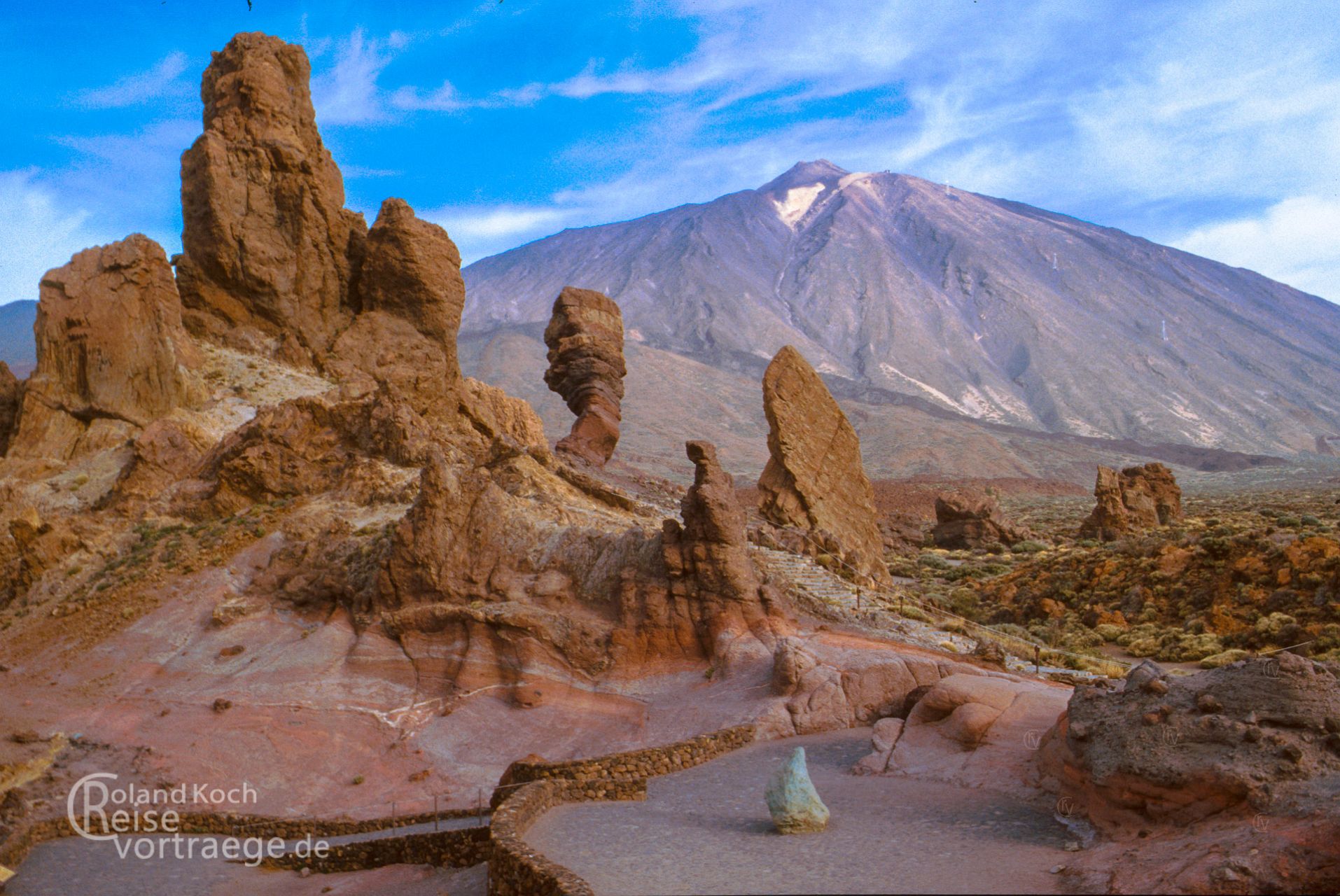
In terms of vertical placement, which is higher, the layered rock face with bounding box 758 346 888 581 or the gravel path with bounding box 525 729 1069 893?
the layered rock face with bounding box 758 346 888 581

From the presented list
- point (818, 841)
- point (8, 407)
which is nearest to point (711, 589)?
point (818, 841)

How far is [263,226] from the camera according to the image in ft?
93.4

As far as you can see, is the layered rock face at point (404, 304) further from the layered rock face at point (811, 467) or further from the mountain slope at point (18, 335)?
the mountain slope at point (18, 335)

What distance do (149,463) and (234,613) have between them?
634 centimetres

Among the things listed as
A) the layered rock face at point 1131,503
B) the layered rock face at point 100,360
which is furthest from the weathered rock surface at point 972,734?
the layered rock face at point 1131,503

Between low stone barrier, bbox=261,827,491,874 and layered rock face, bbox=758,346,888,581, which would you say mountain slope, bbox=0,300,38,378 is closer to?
layered rock face, bbox=758,346,888,581

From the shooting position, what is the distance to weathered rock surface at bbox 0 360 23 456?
25156 mm

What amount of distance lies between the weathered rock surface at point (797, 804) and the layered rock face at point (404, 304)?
20.3 m

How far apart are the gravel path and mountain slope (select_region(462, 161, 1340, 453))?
11565 cm

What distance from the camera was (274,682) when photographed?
1507cm

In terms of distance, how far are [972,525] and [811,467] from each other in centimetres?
1624

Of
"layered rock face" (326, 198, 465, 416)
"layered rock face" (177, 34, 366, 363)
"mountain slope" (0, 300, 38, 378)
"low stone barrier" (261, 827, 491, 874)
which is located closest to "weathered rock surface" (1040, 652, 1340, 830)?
"low stone barrier" (261, 827, 491, 874)

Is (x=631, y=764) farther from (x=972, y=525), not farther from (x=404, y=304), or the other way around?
(x=972, y=525)

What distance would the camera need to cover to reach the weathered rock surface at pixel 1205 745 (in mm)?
7336
